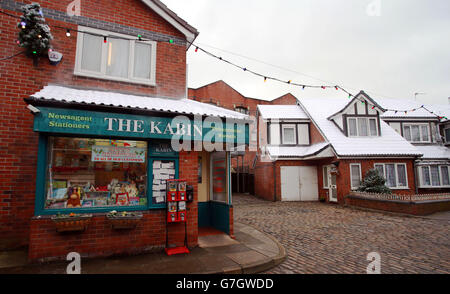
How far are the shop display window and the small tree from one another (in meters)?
13.3

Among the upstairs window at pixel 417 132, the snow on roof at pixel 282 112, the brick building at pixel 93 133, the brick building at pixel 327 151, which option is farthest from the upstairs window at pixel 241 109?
the brick building at pixel 93 133

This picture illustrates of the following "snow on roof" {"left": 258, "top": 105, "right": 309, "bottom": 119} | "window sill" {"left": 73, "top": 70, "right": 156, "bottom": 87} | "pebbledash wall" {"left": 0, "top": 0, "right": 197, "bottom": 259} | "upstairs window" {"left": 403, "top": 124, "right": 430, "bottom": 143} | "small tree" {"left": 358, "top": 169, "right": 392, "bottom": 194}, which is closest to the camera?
"pebbledash wall" {"left": 0, "top": 0, "right": 197, "bottom": 259}

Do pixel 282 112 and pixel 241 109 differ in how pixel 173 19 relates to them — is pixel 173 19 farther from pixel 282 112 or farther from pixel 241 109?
pixel 241 109

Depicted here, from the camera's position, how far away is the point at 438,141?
69.7 ft

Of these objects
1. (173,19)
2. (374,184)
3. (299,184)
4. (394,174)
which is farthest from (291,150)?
(173,19)

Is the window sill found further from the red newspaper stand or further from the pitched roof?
the red newspaper stand

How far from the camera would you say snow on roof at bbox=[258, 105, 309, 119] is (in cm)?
1994

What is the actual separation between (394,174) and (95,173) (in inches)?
A: 687

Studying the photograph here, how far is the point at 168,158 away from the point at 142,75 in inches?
110

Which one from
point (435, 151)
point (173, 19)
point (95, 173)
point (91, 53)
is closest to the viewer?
point (95, 173)

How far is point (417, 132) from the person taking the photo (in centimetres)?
2133

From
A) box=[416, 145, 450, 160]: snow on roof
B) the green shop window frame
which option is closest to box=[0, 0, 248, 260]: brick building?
the green shop window frame

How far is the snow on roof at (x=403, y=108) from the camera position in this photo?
21.3 metres

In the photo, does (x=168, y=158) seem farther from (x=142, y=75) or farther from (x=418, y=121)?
(x=418, y=121)
